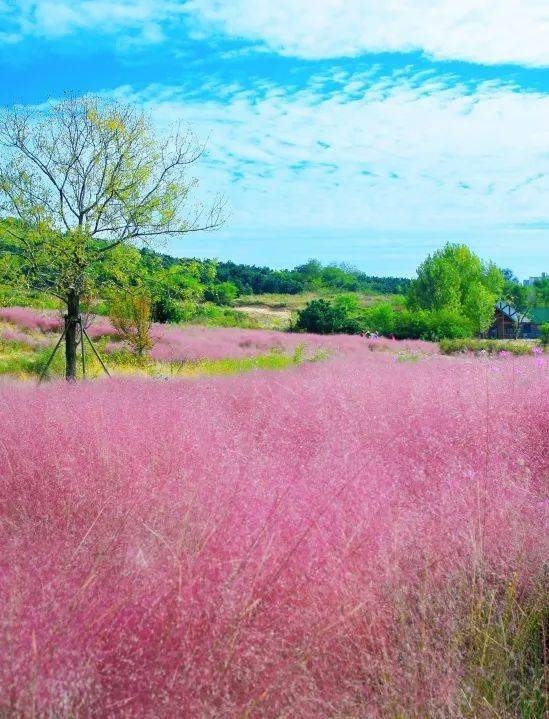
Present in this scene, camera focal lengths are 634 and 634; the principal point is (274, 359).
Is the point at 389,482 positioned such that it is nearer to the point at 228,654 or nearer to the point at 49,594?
the point at 228,654

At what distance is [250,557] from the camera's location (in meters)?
2.32

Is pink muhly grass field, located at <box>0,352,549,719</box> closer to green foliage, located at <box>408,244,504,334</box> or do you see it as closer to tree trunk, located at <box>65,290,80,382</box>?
tree trunk, located at <box>65,290,80,382</box>

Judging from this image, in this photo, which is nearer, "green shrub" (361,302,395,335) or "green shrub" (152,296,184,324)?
"green shrub" (152,296,184,324)

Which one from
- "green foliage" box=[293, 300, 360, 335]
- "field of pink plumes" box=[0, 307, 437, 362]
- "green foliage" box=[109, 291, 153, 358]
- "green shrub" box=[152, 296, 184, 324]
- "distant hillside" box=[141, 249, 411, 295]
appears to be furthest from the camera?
"distant hillside" box=[141, 249, 411, 295]

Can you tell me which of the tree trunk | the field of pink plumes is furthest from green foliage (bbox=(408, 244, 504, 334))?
the tree trunk

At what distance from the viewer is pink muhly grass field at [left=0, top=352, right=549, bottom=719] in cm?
190

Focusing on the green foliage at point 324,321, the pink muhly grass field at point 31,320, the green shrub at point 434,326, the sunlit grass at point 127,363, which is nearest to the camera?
the sunlit grass at point 127,363

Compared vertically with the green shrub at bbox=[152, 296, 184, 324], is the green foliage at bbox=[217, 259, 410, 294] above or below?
above

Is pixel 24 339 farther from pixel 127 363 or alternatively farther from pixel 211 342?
pixel 211 342

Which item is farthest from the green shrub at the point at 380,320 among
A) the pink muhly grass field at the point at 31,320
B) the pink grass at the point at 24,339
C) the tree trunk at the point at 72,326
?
the tree trunk at the point at 72,326

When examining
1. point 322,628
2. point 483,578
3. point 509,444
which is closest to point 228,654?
point 322,628

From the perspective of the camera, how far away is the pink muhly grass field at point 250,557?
190 cm

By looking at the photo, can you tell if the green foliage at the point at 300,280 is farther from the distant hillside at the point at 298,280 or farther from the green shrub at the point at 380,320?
the green shrub at the point at 380,320

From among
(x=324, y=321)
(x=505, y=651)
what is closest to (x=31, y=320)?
(x=324, y=321)
